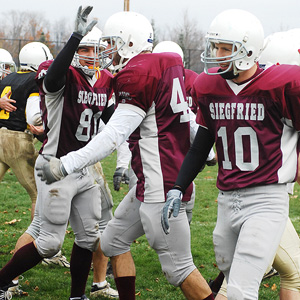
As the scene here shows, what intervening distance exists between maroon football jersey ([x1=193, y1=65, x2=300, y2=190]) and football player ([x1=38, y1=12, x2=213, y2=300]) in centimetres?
45

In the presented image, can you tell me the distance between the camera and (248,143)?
3039 mm

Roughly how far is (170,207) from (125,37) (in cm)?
123

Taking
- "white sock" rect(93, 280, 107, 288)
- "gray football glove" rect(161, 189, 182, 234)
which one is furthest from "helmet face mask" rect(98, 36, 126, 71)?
"white sock" rect(93, 280, 107, 288)

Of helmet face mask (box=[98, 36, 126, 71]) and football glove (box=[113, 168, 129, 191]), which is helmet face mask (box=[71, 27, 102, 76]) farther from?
football glove (box=[113, 168, 129, 191])

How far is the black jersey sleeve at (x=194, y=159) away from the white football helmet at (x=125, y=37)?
78 cm

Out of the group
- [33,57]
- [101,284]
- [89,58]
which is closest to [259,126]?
[89,58]

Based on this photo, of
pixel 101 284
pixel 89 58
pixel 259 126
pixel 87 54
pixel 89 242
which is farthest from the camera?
pixel 101 284

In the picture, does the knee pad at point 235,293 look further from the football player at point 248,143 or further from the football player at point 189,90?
the football player at point 189,90

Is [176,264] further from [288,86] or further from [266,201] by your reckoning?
[288,86]

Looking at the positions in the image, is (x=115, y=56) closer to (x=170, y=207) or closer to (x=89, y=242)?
(x=170, y=207)

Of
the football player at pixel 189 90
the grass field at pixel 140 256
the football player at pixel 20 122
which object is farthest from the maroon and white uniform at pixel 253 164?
the football player at pixel 20 122

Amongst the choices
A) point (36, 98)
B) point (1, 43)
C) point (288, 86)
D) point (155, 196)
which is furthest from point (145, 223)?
point (1, 43)

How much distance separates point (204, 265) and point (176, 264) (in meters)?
2.09

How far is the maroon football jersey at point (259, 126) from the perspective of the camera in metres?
2.95
